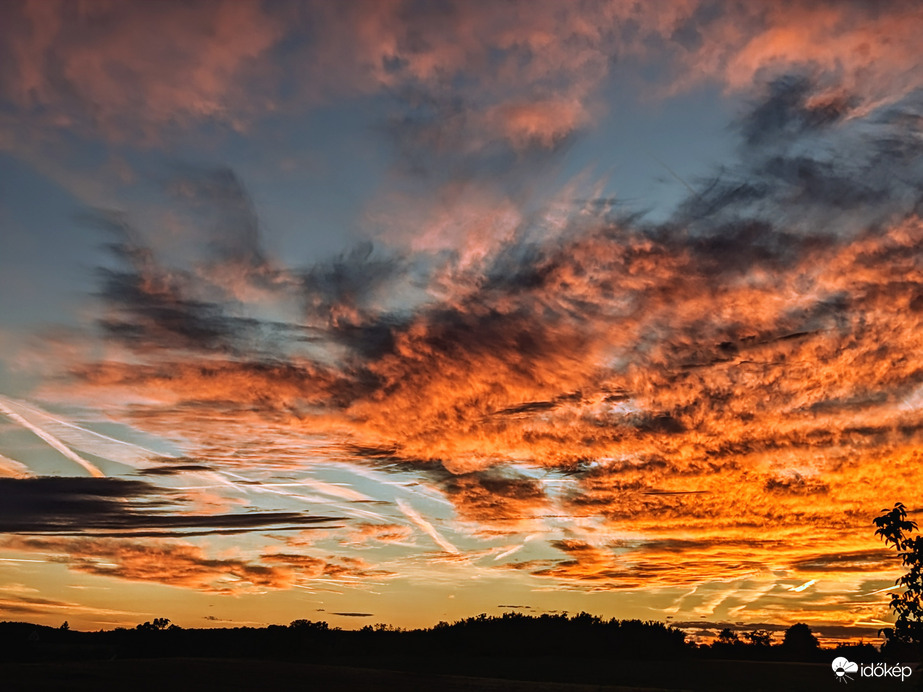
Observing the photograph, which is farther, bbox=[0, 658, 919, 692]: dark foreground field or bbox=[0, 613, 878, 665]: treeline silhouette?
bbox=[0, 613, 878, 665]: treeline silhouette

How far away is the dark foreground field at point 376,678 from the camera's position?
5644 cm

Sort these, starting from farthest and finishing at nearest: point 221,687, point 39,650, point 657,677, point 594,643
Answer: point 594,643
point 39,650
point 657,677
point 221,687

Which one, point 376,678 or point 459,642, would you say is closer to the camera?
point 376,678

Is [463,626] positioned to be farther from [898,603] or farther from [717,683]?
[898,603]

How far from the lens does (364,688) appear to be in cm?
6297

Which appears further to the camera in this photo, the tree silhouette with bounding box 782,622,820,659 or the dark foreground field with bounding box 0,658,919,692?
the tree silhouette with bounding box 782,622,820,659

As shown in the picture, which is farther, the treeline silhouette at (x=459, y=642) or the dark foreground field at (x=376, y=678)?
the treeline silhouette at (x=459, y=642)

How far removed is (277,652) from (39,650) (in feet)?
119

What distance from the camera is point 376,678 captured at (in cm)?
7206

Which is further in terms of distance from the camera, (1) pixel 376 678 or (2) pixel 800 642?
(2) pixel 800 642

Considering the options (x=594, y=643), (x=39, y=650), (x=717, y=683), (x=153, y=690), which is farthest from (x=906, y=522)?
(x=594, y=643)

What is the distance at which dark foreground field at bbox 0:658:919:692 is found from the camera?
56.4 metres

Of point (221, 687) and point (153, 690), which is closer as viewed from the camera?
point (153, 690)

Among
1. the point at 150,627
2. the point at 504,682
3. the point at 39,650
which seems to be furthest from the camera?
the point at 150,627
